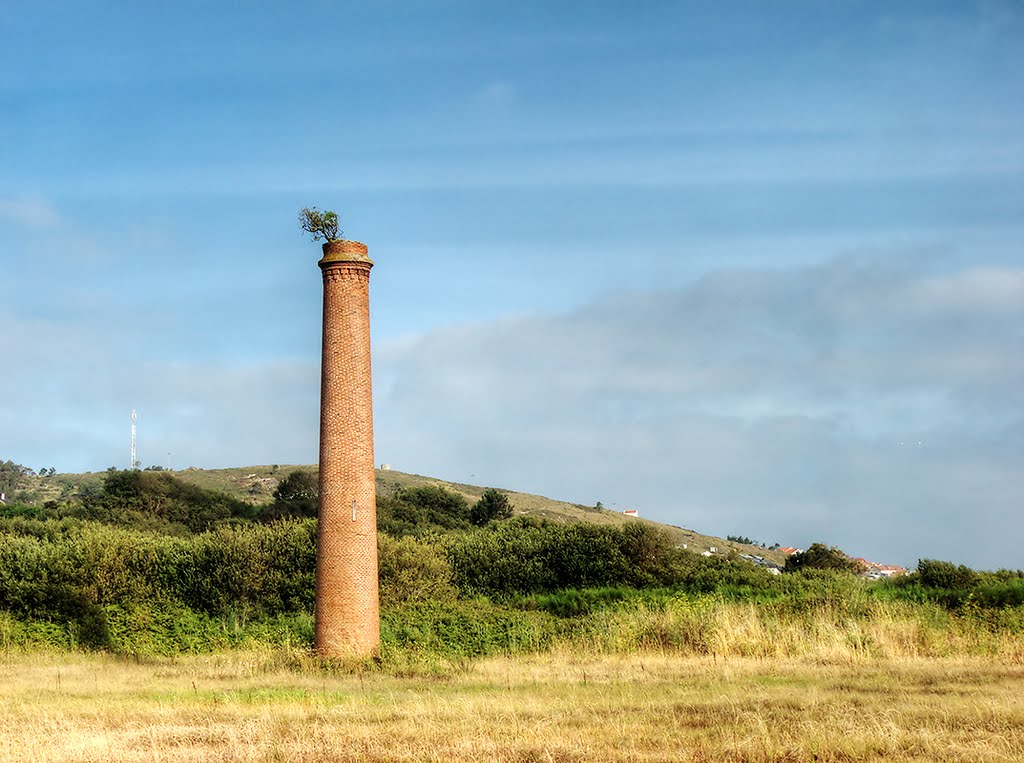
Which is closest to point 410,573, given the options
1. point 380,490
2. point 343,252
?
point 343,252

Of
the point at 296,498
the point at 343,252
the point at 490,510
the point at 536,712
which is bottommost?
the point at 536,712

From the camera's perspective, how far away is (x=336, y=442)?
21344mm

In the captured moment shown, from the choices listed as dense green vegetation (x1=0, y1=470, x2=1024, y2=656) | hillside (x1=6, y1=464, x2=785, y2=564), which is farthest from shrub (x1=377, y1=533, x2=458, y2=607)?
hillside (x1=6, y1=464, x2=785, y2=564)

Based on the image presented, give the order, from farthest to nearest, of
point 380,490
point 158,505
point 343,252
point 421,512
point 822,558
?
point 380,490, point 421,512, point 158,505, point 822,558, point 343,252

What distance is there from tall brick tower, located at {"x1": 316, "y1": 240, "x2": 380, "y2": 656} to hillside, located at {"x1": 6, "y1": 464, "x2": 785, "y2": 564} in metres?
57.5

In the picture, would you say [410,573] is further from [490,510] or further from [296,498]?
[490,510]

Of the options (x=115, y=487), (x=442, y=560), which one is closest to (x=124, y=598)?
(x=442, y=560)

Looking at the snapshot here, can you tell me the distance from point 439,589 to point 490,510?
35326 millimetres

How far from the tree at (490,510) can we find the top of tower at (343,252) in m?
41.1

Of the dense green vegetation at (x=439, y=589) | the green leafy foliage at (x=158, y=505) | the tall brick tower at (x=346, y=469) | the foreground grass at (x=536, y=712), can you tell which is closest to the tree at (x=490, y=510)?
the green leafy foliage at (x=158, y=505)

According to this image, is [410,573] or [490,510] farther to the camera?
[490,510]

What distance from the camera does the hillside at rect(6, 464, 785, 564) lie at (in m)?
83.2

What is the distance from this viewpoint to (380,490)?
292 ft

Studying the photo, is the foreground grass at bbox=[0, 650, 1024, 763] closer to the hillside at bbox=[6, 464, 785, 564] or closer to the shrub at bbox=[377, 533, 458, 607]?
the shrub at bbox=[377, 533, 458, 607]
